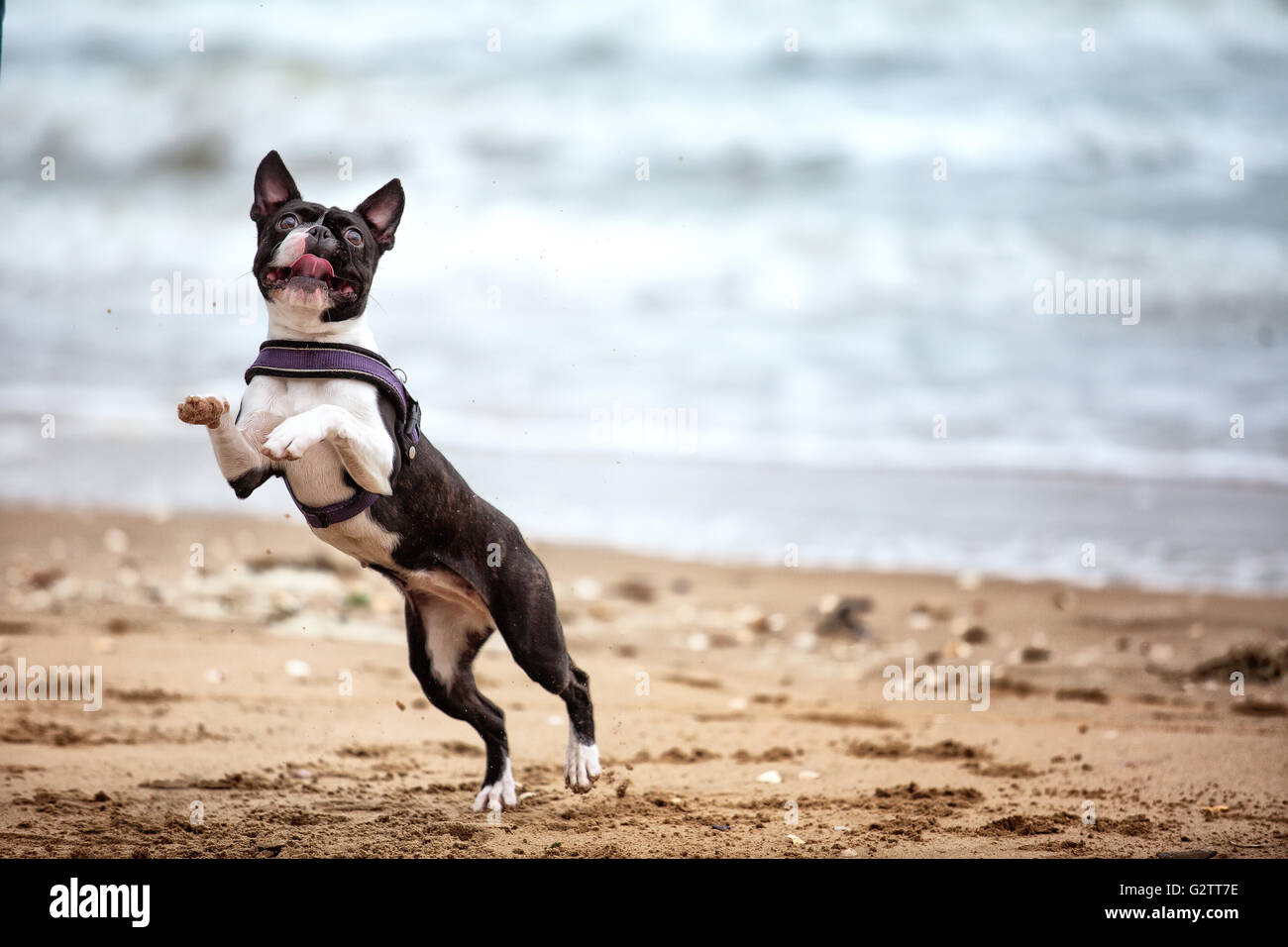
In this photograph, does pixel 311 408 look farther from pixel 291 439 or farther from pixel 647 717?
pixel 647 717

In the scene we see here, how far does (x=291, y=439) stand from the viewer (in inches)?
148

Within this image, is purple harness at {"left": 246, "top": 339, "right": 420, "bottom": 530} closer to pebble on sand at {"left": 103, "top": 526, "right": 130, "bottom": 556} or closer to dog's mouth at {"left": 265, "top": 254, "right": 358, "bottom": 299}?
dog's mouth at {"left": 265, "top": 254, "right": 358, "bottom": 299}

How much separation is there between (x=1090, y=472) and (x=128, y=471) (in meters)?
9.19

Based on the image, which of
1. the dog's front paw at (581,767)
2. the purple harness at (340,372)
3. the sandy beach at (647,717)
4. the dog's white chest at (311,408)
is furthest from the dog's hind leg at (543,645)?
the dog's white chest at (311,408)

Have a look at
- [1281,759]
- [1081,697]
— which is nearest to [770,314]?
[1081,697]

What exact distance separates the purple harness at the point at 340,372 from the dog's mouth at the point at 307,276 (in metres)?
0.19

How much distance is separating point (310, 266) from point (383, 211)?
431mm

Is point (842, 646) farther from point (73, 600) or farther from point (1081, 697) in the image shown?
point (73, 600)

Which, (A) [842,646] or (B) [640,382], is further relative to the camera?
(B) [640,382]

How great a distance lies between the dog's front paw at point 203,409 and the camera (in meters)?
3.70
